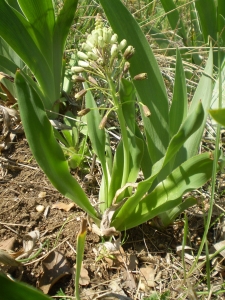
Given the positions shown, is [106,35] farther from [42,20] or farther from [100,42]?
[42,20]

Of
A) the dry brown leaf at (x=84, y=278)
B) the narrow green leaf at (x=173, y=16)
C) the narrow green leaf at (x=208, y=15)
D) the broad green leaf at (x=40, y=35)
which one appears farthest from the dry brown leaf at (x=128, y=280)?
the narrow green leaf at (x=208, y=15)

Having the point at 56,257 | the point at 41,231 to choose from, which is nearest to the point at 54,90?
the point at 41,231

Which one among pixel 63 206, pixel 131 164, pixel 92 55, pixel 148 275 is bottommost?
pixel 148 275

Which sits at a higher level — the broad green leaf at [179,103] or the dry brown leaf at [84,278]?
the broad green leaf at [179,103]

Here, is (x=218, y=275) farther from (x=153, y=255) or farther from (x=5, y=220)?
(x=5, y=220)

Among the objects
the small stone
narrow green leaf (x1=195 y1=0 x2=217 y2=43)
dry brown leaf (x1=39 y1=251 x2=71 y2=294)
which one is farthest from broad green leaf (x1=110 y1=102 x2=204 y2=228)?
narrow green leaf (x1=195 y1=0 x2=217 y2=43)

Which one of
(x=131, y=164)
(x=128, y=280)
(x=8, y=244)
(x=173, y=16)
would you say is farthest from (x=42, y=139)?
(x=173, y=16)

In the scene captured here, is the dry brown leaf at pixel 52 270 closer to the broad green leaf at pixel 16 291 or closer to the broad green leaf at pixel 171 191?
the broad green leaf at pixel 171 191
